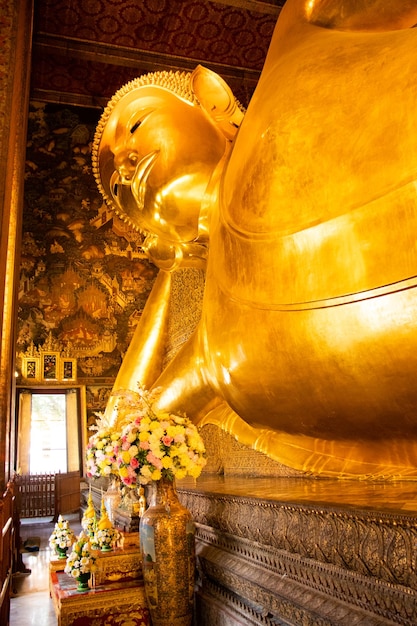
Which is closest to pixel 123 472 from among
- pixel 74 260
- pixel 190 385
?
pixel 190 385

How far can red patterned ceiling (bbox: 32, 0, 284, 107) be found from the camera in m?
5.12

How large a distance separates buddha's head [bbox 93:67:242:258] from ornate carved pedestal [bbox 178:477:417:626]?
110 cm

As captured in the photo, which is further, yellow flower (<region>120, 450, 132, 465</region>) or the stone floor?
the stone floor

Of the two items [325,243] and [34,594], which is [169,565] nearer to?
[325,243]

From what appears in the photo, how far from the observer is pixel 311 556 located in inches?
43.9

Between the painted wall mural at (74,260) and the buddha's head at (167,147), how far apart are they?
5.03 metres

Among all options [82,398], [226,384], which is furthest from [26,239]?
[226,384]

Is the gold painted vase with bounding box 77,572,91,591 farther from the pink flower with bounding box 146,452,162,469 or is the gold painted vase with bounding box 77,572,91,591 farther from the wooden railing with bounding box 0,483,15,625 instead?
the pink flower with bounding box 146,452,162,469

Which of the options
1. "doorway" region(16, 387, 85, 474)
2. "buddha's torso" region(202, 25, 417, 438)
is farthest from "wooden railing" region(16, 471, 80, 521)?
"buddha's torso" region(202, 25, 417, 438)

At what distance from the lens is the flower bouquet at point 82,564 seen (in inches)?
69.4

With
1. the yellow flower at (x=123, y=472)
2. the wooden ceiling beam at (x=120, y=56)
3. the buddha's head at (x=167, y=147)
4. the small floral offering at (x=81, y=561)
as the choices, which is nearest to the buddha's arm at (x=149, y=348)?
the buddha's head at (x=167, y=147)

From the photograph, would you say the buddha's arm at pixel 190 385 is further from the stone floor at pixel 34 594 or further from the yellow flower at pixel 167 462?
the stone floor at pixel 34 594

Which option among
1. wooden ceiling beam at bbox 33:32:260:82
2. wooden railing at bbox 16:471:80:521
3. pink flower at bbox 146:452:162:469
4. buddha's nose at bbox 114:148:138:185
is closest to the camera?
pink flower at bbox 146:452:162:469

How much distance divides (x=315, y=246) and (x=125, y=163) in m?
1.22
